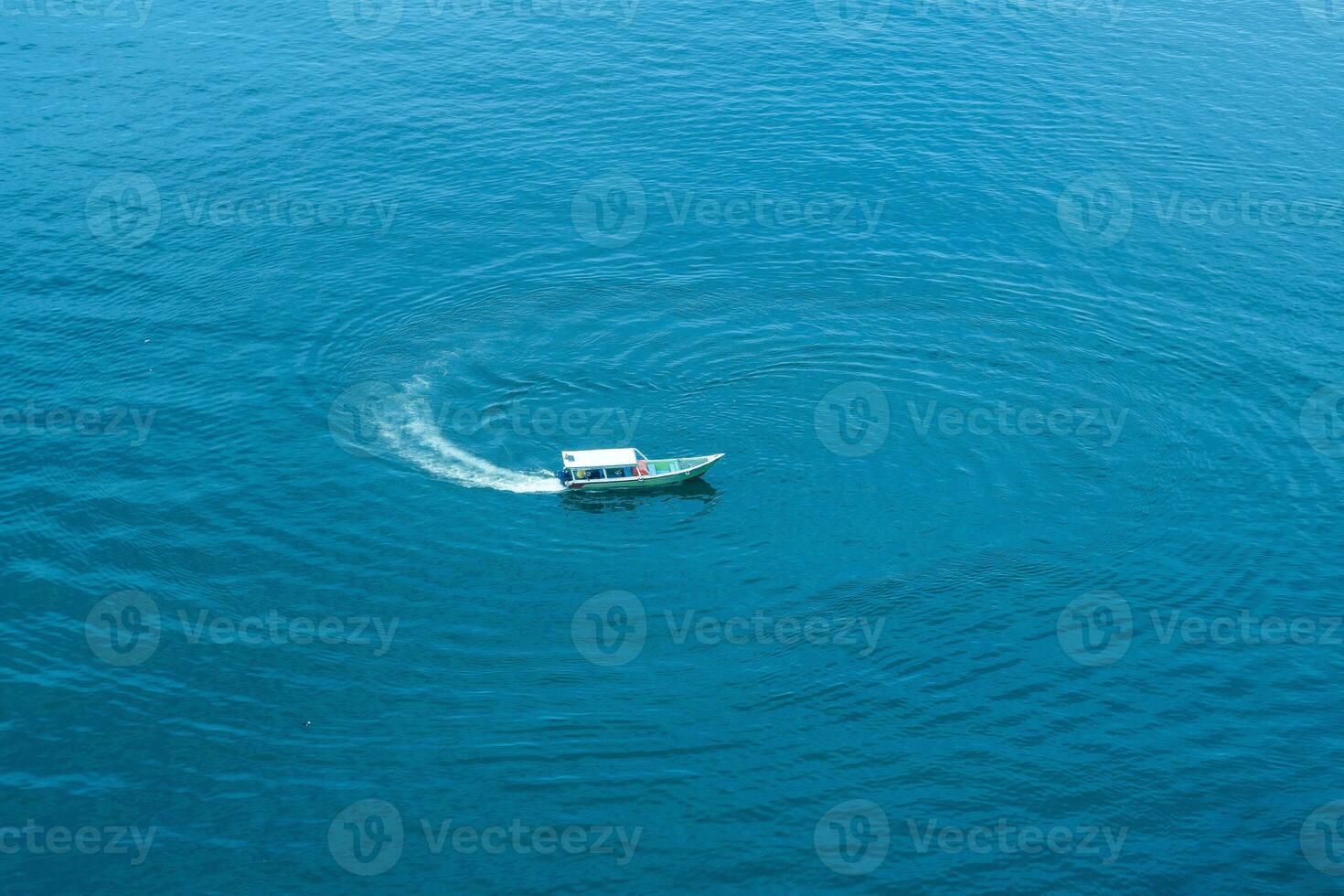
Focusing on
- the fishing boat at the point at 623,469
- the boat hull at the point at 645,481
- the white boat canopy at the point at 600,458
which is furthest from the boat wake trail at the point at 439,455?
the white boat canopy at the point at 600,458

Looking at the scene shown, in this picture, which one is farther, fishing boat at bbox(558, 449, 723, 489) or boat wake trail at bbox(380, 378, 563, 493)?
boat wake trail at bbox(380, 378, 563, 493)

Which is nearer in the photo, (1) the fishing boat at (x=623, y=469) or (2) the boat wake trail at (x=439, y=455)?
(1) the fishing boat at (x=623, y=469)

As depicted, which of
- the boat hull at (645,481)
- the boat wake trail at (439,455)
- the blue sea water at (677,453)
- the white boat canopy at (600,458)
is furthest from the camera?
the boat wake trail at (439,455)

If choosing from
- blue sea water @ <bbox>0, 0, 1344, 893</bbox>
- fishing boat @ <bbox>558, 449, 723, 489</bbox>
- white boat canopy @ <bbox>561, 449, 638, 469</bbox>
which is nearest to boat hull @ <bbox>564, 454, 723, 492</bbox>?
fishing boat @ <bbox>558, 449, 723, 489</bbox>

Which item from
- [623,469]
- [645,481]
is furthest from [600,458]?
[645,481]

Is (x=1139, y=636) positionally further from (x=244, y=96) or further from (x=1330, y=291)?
(x=244, y=96)

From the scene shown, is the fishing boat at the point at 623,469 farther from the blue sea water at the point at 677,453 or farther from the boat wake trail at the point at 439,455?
the boat wake trail at the point at 439,455

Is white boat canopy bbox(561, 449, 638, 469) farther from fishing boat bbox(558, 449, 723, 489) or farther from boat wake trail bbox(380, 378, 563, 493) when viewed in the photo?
boat wake trail bbox(380, 378, 563, 493)
